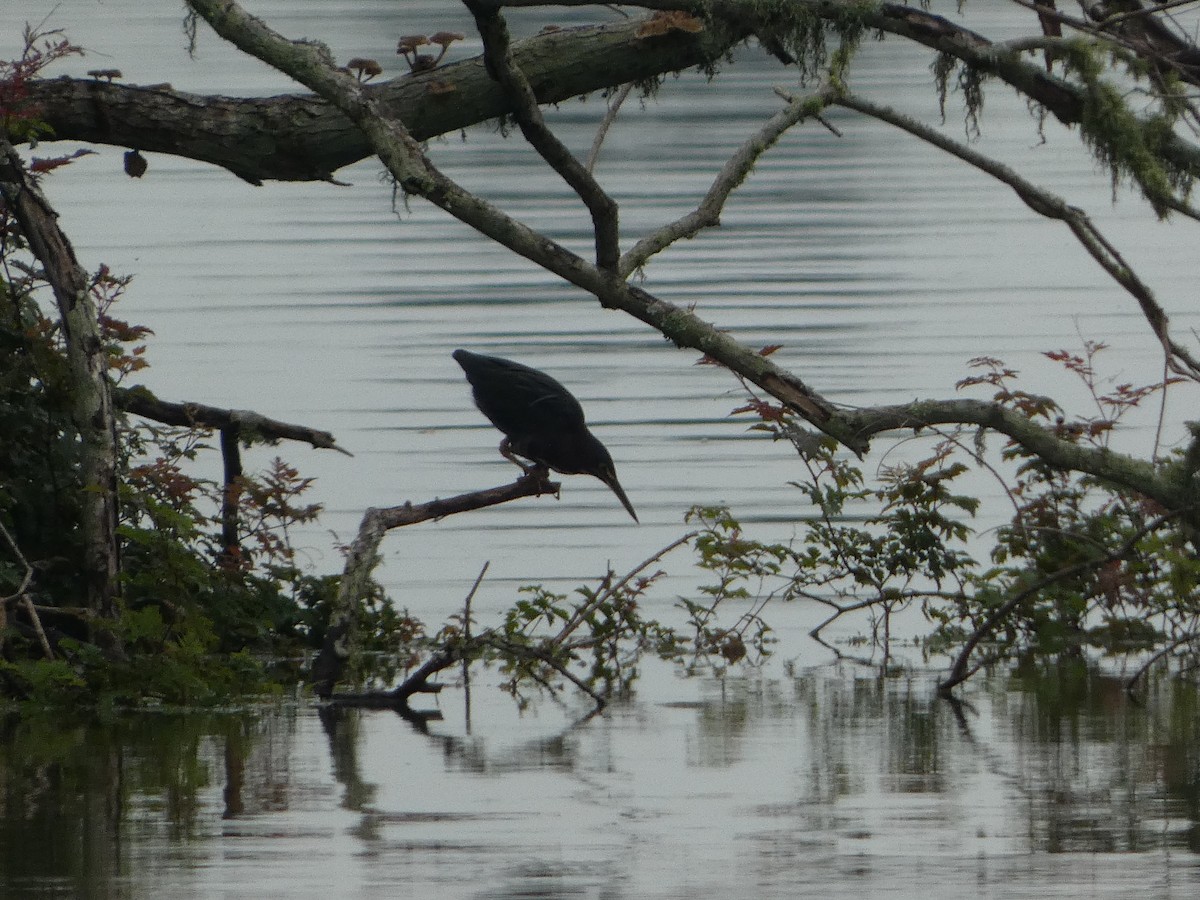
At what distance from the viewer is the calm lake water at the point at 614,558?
4852mm

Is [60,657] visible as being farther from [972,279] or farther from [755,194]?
[755,194]

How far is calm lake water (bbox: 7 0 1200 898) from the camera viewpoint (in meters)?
4.85

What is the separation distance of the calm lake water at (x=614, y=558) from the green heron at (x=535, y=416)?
891mm

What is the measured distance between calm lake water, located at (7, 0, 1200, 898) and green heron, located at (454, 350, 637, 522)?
89 centimetres

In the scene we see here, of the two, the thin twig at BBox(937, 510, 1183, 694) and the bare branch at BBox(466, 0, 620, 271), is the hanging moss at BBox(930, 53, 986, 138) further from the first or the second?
the bare branch at BBox(466, 0, 620, 271)

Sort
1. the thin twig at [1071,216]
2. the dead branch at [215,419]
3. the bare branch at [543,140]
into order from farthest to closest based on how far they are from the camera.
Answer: the dead branch at [215,419] → the thin twig at [1071,216] → the bare branch at [543,140]

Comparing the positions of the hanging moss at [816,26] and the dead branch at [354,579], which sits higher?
the hanging moss at [816,26]

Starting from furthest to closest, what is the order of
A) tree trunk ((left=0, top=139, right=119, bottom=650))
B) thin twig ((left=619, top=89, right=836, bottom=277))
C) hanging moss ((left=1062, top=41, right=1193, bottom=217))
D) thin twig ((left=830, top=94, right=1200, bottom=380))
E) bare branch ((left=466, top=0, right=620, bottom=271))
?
tree trunk ((left=0, top=139, right=119, bottom=650)) < hanging moss ((left=1062, top=41, right=1193, bottom=217)) < thin twig ((left=830, top=94, right=1200, bottom=380)) < thin twig ((left=619, top=89, right=836, bottom=277)) < bare branch ((left=466, top=0, right=620, bottom=271))

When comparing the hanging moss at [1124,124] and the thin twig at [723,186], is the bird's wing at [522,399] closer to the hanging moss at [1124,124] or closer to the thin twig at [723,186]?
the thin twig at [723,186]

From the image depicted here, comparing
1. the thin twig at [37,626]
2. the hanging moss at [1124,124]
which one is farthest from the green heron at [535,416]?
the hanging moss at [1124,124]

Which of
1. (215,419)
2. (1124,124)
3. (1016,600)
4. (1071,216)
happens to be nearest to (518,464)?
(215,419)

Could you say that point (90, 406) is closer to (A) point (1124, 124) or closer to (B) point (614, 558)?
(B) point (614, 558)

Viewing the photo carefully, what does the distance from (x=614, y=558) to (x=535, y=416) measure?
56.7 inches

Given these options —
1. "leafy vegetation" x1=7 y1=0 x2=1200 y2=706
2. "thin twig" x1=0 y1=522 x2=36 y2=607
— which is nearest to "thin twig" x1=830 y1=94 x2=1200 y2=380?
"leafy vegetation" x1=7 y1=0 x2=1200 y2=706
